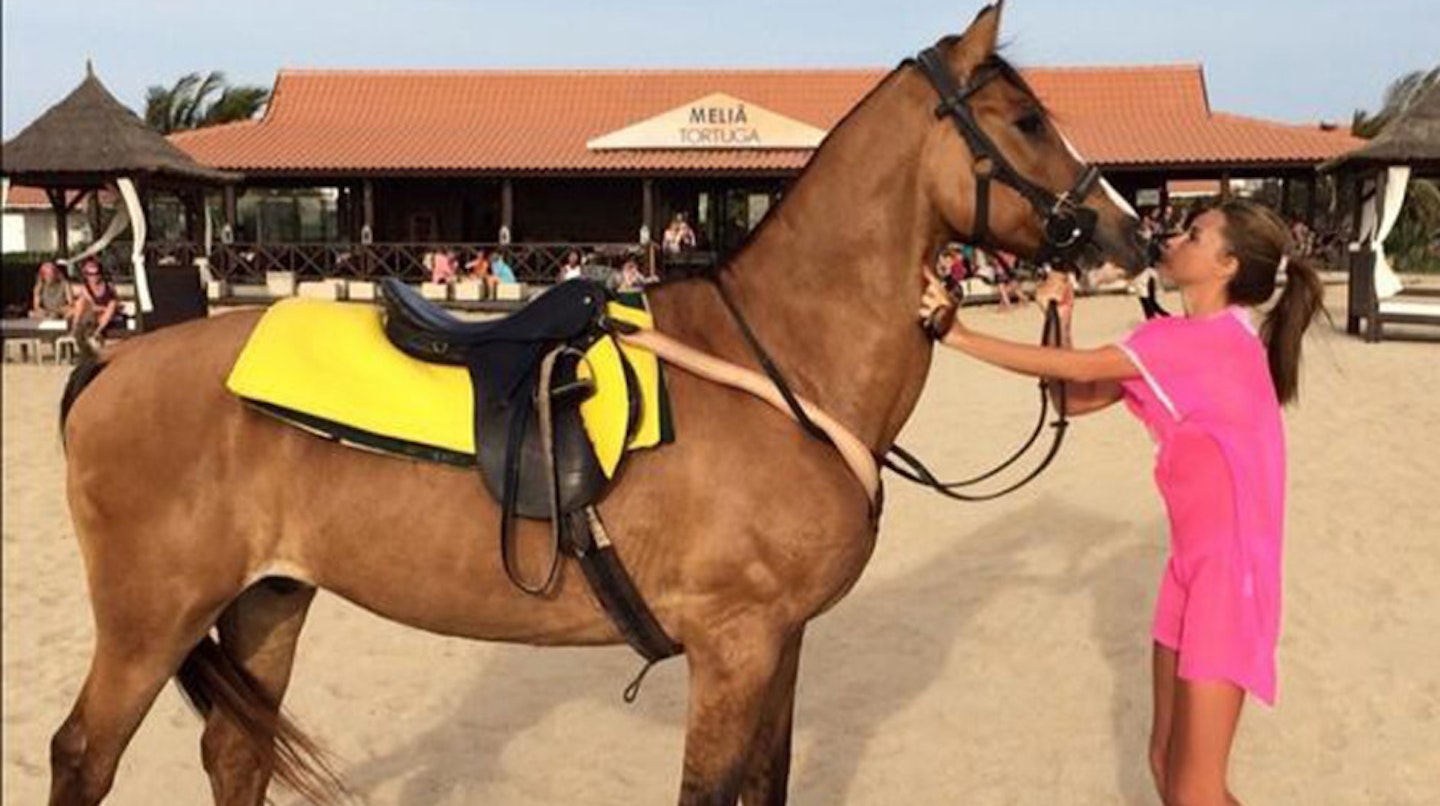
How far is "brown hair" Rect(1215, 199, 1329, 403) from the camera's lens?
2.97 m

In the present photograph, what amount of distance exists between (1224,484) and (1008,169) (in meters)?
0.91

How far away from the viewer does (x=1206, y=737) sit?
114 inches

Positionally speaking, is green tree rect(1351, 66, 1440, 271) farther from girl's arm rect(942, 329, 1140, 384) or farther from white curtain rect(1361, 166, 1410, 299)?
girl's arm rect(942, 329, 1140, 384)

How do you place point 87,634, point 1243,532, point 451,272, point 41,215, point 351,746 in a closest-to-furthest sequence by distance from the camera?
point 1243,532, point 351,746, point 87,634, point 451,272, point 41,215

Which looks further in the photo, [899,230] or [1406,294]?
[1406,294]

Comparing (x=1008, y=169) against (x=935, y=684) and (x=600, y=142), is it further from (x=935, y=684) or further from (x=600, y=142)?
(x=600, y=142)

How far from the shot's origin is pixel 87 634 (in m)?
5.82

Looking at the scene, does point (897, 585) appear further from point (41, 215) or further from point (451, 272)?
point (41, 215)

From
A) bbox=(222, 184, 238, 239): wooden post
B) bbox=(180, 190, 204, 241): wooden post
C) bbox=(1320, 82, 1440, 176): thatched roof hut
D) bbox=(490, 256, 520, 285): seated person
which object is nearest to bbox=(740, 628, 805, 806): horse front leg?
bbox=(1320, 82, 1440, 176): thatched roof hut

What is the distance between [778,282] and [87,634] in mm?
4432

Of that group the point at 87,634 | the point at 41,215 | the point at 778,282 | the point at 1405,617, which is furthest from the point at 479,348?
the point at 41,215

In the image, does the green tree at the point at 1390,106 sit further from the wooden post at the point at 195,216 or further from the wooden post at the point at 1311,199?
the wooden post at the point at 195,216

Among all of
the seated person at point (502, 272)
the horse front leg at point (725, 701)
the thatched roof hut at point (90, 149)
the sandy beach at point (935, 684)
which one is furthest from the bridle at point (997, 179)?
the seated person at point (502, 272)

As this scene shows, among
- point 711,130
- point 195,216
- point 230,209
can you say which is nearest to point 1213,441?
point 195,216
